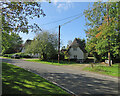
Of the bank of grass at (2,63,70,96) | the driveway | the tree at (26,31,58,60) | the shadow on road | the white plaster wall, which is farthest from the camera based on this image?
the white plaster wall

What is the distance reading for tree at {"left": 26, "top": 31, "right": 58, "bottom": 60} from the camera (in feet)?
88.1

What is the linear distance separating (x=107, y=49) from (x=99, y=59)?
12.9 meters

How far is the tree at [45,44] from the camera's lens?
26.8 m

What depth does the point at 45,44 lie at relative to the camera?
27000 mm

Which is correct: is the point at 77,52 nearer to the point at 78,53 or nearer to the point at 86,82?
the point at 78,53

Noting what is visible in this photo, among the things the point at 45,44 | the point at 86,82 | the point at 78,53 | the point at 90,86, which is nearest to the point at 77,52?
the point at 78,53

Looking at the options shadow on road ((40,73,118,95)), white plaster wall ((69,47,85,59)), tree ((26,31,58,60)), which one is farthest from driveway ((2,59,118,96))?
white plaster wall ((69,47,85,59))

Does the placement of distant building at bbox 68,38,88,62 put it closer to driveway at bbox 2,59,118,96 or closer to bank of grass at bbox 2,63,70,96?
driveway at bbox 2,59,118,96

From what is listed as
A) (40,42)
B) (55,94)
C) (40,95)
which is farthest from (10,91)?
(40,42)

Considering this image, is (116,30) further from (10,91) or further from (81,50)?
(81,50)

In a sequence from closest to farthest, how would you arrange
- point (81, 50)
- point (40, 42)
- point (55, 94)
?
point (55, 94), point (40, 42), point (81, 50)

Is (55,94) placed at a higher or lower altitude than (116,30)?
lower

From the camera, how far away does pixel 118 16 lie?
16203mm

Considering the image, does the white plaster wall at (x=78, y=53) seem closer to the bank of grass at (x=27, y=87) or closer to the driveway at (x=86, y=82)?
the driveway at (x=86, y=82)
